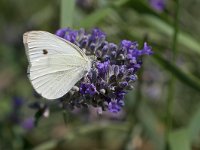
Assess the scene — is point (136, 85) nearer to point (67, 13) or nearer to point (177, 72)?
point (177, 72)

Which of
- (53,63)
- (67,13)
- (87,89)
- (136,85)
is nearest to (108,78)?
(87,89)

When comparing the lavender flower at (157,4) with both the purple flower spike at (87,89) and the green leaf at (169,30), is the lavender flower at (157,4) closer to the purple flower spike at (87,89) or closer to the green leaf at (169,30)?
the green leaf at (169,30)

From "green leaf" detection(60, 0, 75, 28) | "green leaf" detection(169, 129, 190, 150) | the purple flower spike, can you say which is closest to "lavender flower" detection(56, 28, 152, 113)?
the purple flower spike

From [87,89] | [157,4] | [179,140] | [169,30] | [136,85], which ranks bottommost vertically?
[179,140]

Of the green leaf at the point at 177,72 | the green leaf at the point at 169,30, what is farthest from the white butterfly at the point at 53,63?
the green leaf at the point at 169,30

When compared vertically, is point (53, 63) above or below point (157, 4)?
below

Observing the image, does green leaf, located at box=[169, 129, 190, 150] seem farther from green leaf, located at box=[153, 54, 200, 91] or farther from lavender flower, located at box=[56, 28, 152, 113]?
lavender flower, located at box=[56, 28, 152, 113]

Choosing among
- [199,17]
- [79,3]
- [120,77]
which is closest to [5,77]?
[79,3]

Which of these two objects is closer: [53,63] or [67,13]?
[53,63]
